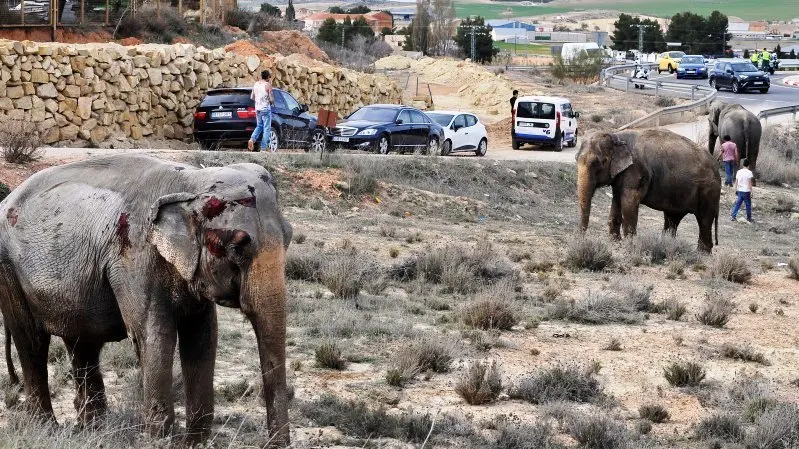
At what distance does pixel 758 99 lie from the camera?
6188cm

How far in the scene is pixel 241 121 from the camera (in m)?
29.8

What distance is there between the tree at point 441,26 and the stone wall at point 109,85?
68781 mm

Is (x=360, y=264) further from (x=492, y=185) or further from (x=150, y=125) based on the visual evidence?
(x=150, y=125)

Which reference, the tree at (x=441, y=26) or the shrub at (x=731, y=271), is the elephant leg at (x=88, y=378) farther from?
the tree at (x=441, y=26)

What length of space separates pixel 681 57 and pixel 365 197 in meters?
70.3

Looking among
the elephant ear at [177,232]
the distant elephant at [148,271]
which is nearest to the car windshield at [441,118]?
the distant elephant at [148,271]

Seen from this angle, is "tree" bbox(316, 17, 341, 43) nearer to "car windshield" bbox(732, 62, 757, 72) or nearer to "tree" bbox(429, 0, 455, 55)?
"tree" bbox(429, 0, 455, 55)

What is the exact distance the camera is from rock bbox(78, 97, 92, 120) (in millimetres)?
29469

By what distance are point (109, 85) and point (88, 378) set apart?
74.5 ft

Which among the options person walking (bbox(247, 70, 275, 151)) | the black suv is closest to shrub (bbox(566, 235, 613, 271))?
person walking (bbox(247, 70, 275, 151))

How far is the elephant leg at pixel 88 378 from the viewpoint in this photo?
8.40 m

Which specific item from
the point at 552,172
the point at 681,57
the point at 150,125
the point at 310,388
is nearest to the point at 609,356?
the point at 310,388

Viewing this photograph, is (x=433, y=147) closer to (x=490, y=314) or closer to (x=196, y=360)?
(x=490, y=314)

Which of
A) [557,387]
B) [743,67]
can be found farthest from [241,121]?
[743,67]
